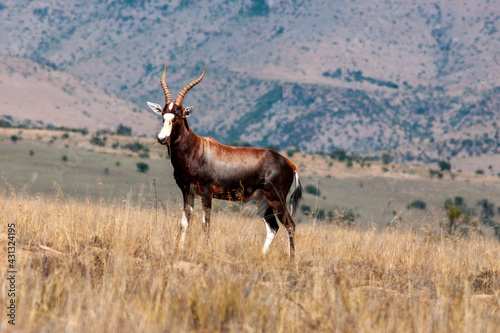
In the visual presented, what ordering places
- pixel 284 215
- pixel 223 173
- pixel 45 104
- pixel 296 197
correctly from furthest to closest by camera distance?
pixel 45 104
pixel 296 197
pixel 284 215
pixel 223 173

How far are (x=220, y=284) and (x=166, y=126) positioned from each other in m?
3.86

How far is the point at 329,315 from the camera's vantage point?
18.0ft

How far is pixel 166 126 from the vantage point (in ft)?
30.0

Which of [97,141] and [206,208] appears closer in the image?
[206,208]

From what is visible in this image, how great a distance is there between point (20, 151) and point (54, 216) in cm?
5983

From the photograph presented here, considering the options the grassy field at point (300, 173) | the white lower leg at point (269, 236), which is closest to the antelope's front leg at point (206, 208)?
the white lower leg at point (269, 236)

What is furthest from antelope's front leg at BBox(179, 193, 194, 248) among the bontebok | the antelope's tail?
the antelope's tail

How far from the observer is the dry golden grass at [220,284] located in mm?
5289

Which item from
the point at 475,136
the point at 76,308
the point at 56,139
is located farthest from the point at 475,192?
the point at 475,136

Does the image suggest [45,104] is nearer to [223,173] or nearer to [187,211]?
[223,173]

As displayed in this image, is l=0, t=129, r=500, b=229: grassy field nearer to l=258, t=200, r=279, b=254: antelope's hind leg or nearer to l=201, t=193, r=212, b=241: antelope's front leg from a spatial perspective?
l=258, t=200, r=279, b=254: antelope's hind leg

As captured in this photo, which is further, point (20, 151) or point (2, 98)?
point (2, 98)

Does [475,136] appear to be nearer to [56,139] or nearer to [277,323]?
[56,139]

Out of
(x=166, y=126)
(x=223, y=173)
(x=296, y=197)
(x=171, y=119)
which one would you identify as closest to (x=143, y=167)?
(x=296, y=197)
